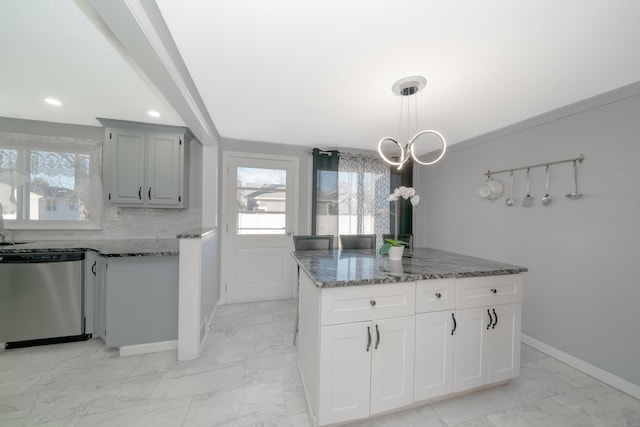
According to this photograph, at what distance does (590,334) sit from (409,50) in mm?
2691

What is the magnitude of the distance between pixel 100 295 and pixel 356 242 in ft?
8.43

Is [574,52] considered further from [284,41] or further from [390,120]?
[284,41]

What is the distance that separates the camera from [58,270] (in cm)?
206

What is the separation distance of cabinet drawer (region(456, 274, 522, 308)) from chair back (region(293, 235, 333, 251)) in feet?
4.30

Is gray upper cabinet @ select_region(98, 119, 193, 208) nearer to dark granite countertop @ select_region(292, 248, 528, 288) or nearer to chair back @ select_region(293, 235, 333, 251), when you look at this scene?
chair back @ select_region(293, 235, 333, 251)

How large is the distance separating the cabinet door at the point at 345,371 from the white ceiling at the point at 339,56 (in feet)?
5.45

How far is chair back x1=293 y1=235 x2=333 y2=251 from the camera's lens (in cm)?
238

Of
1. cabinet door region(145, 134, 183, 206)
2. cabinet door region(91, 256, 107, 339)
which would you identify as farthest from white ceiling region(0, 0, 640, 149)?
cabinet door region(91, 256, 107, 339)

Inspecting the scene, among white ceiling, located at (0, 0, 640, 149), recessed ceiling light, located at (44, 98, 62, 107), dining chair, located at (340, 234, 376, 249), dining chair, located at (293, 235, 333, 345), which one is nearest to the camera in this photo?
white ceiling, located at (0, 0, 640, 149)

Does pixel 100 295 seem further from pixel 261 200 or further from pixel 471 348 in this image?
pixel 471 348

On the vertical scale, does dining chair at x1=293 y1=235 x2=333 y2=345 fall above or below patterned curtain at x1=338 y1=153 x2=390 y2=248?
below

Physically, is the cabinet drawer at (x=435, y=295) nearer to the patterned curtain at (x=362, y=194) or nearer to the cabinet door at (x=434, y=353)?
the cabinet door at (x=434, y=353)

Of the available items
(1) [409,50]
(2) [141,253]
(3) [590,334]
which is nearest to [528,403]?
(3) [590,334]

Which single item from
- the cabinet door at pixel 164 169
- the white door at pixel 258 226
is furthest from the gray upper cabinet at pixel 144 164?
the white door at pixel 258 226
